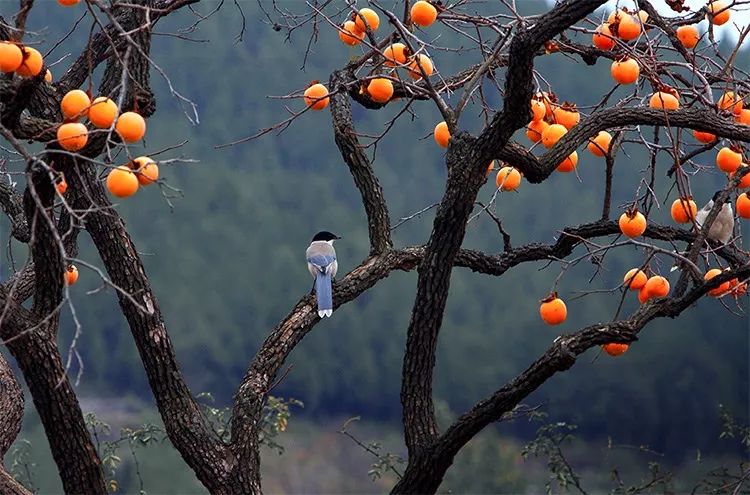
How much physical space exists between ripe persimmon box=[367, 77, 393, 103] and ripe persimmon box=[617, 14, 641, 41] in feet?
2.18

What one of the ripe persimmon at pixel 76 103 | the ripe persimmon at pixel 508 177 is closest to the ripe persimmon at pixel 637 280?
the ripe persimmon at pixel 508 177

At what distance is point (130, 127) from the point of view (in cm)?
209

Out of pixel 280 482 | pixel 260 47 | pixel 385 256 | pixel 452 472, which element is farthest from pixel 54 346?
pixel 260 47

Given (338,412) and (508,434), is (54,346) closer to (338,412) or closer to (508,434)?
(338,412)

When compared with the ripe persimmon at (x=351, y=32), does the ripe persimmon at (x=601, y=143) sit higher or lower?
lower

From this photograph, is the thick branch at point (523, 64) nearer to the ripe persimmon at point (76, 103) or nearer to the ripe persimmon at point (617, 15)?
the ripe persimmon at point (617, 15)

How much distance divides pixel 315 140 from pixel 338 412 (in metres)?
1.53

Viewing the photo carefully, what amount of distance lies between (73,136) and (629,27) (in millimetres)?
1433

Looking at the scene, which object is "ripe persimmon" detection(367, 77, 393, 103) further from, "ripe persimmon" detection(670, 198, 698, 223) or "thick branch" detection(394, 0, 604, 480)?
"ripe persimmon" detection(670, 198, 698, 223)

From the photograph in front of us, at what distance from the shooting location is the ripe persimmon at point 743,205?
2.96 metres

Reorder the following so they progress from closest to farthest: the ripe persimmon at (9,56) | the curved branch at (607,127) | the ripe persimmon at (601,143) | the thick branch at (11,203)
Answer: the ripe persimmon at (9,56) → the curved branch at (607,127) → the ripe persimmon at (601,143) → the thick branch at (11,203)

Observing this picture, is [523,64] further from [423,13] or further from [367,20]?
[367,20]

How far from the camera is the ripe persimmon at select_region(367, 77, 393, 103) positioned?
296cm

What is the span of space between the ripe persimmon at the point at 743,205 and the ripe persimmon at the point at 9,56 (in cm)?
200
